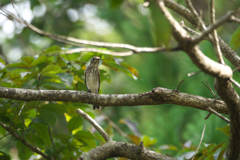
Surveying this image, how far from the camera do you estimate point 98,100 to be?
249 cm

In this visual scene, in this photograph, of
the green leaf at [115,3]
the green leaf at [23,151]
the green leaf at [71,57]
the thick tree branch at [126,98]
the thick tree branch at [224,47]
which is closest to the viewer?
the green leaf at [115,3]

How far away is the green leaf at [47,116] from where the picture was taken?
102 inches

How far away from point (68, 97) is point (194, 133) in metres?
2.02

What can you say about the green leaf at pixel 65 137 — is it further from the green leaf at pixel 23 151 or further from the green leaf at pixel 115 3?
the green leaf at pixel 115 3

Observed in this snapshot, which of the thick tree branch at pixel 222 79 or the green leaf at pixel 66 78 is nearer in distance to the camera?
the thick tree branch at pixel 222 79

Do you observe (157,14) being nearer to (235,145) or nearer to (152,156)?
(235,145)

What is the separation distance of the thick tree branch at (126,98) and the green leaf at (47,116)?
31 cm

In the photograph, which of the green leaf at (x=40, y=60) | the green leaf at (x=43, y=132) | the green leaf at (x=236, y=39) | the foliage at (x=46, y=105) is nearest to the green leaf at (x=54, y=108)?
the foliage at (x=46, y=105)

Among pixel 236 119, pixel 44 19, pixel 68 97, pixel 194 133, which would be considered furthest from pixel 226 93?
pixel 44 19

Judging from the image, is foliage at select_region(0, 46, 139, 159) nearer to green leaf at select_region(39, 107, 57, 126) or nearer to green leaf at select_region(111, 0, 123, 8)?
green leaf at select_region(39, 107, 57, 126)

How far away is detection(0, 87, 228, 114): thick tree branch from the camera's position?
2145 millimetres

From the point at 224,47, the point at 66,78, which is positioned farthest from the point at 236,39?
the point at 66,78

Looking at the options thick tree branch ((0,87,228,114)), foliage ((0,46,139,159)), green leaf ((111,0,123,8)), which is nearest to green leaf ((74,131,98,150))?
foliage ((0,46,139,159))

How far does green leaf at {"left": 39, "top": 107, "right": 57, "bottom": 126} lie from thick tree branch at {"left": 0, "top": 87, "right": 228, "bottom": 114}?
311 mm
